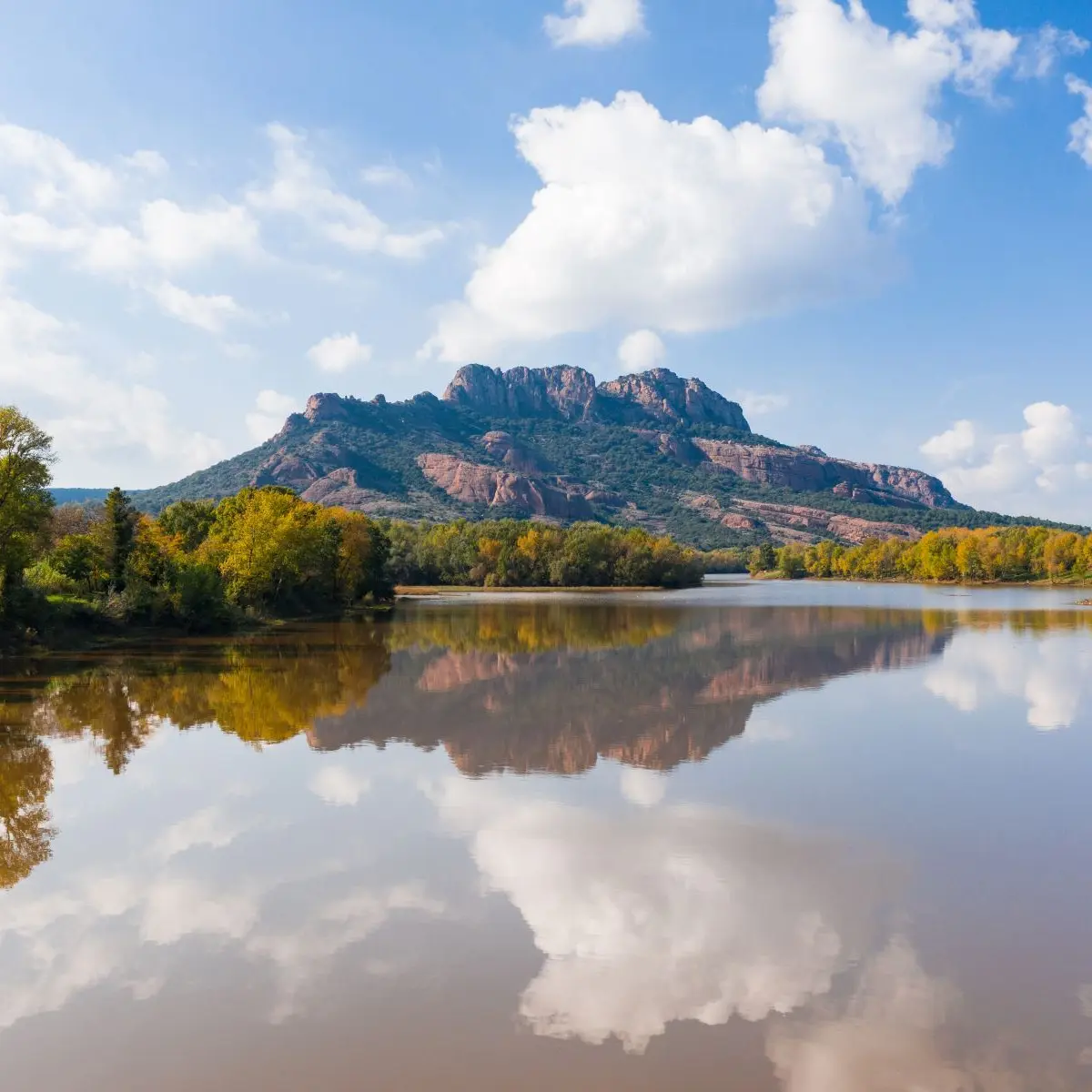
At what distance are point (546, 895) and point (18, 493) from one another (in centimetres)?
3208

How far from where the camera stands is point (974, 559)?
468ft

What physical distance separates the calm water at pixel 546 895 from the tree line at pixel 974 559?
130 m

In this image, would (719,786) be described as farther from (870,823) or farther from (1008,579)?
(1008,579)

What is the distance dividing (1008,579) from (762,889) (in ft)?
500

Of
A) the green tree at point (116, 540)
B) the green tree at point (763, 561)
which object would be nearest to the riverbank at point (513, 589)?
the green tree at point (116, 540)

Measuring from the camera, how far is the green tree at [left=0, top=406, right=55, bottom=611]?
32.6 meters

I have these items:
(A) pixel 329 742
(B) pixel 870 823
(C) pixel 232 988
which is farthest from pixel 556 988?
(A) pixel 329 742

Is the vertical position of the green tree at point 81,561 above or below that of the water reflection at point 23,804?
above

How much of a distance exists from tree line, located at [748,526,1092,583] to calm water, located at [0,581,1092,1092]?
12961cm

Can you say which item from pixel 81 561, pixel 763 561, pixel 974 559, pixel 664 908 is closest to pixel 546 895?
pixel 664 908

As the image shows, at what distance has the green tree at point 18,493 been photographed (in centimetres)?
3259

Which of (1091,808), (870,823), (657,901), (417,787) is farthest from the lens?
(417,787)

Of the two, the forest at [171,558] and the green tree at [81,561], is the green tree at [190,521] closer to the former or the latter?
the forest at [171,558]

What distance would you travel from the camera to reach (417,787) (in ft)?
49.4
